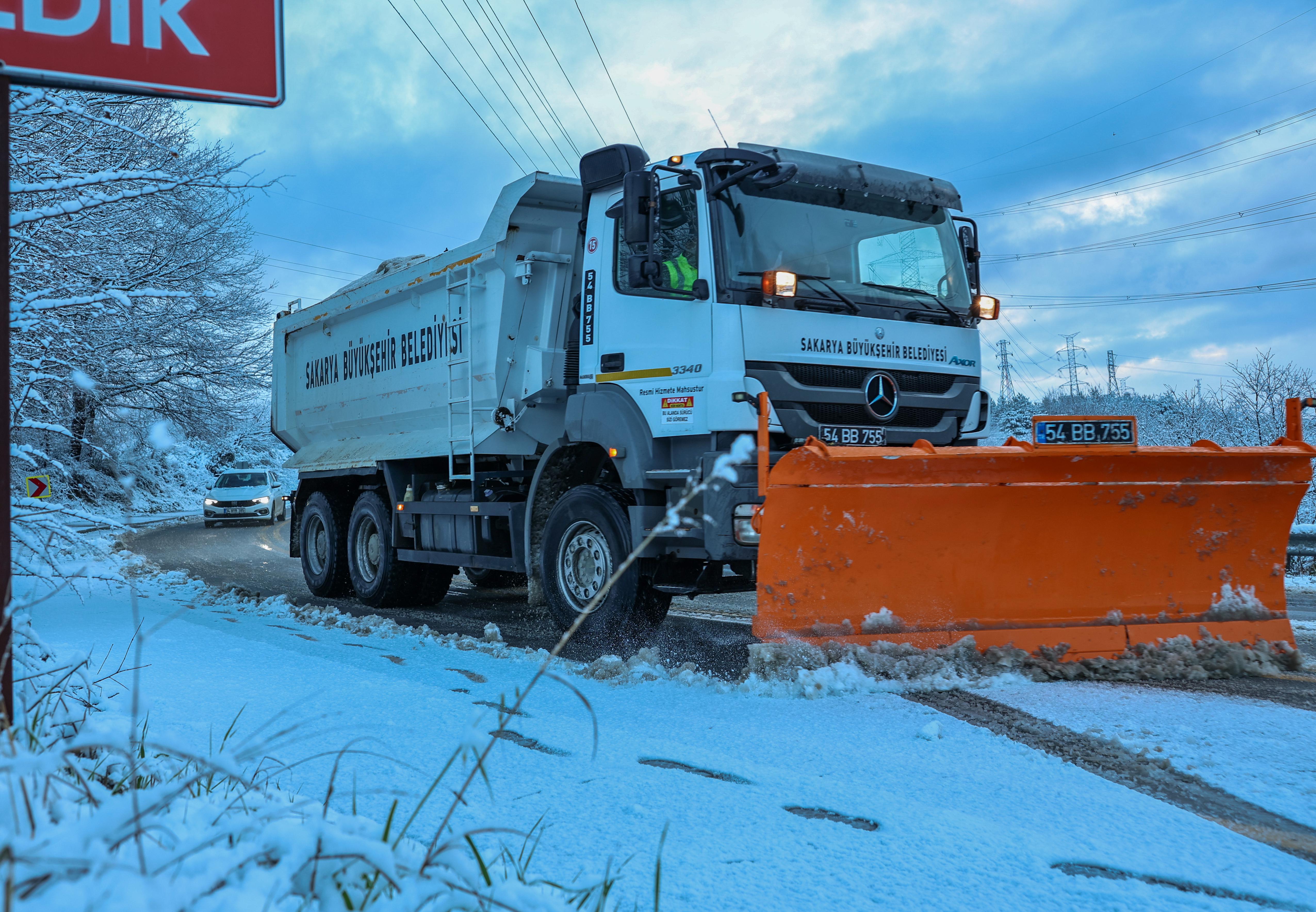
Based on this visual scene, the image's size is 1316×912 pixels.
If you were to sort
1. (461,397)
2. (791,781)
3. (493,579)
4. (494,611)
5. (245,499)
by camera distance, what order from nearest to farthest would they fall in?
(791,781) < (461,397) < (494,611) < (493,579) < (245,499)

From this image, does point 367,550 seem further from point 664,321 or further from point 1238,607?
point 1238,607

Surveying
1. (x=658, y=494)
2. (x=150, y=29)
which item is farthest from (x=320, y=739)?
(x=658, y=494)

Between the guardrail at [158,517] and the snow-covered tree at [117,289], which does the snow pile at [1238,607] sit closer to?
the snow-covered tree at [117,289]

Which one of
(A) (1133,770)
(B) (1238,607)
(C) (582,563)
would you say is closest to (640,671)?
(C) (582,563)

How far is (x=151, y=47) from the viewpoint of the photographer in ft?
8.36

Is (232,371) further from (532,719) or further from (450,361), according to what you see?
(532,719)

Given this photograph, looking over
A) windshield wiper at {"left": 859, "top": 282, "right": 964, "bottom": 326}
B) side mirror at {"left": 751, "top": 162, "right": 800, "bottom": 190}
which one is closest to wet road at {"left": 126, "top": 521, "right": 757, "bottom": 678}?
windshield wiper at {"left": 859, "top": 282, "right": 964, "bottom": 326}

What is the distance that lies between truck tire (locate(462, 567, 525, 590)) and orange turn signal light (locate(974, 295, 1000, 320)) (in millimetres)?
6076

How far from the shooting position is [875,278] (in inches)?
236

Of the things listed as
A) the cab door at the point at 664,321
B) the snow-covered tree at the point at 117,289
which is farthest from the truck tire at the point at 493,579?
the cab door at the point at 664,321

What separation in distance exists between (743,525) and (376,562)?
560 centimetres

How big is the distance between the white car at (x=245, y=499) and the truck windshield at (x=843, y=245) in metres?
21.1

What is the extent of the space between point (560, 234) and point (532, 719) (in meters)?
4.54

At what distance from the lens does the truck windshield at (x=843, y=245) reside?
564 centimetres
